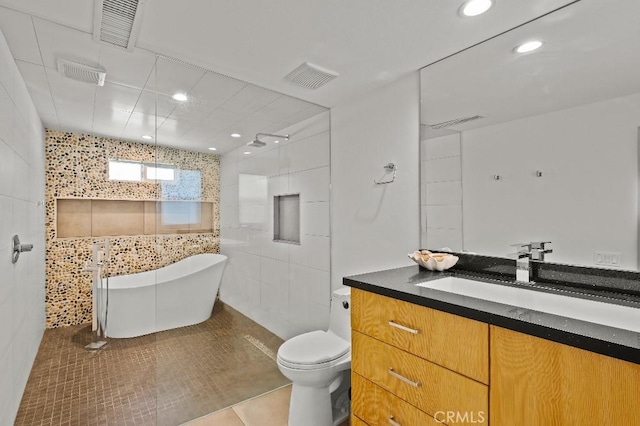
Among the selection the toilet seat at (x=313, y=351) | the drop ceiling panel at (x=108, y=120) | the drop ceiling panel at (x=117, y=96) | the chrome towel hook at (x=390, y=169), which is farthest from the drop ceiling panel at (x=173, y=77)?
the toilet seat at (x=313, y=351)

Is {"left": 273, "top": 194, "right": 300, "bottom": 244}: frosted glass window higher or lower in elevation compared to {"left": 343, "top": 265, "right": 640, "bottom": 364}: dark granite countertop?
higher

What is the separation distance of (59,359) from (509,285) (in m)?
3.48

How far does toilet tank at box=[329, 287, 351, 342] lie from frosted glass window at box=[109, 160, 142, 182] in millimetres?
1870

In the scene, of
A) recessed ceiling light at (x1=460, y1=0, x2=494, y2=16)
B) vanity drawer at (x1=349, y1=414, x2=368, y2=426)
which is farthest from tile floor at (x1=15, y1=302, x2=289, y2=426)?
recessed ceiling light at (x1=460, y1=0, x2=494, y2=16)

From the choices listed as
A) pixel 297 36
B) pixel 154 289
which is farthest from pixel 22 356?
pixel 297 36

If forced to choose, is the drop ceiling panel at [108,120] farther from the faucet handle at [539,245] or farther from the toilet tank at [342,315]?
the faucet handle at [539,245]

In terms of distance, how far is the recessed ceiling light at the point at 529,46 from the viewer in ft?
5.26

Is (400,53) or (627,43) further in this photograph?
(400,53)

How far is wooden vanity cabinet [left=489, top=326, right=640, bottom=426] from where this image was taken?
80 cm

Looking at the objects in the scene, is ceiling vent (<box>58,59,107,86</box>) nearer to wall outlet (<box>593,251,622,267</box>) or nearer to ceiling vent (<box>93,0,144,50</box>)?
ceiling vent (<box>93,0,144,50</box>)

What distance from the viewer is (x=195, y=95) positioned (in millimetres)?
2309

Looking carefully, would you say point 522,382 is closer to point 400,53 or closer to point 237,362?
point 400,53

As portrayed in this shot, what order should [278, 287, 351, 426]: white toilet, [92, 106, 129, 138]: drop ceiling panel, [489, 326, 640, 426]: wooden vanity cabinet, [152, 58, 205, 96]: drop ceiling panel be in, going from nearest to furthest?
1. [489, 326, 640, 426]: wooden vanity cabinet
2. [278, 287, 351, 426]: white toilet
3. [152, 58, 205, 96]: drop ceiling panel
4. [92, 106, 129, 138]: drop ceiling panel

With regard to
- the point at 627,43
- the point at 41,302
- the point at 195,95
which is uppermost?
the point at 195,95
